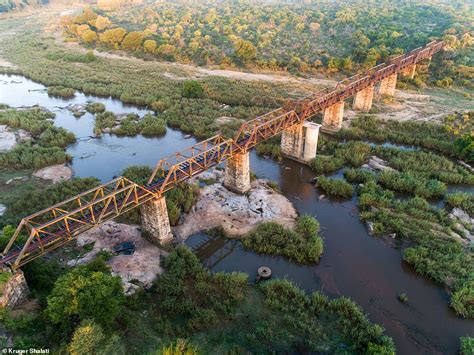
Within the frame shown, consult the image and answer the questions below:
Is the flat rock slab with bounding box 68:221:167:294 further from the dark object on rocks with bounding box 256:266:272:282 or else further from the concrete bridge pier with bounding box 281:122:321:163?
the concrete bridge pier with bounding box 281:122:321:163

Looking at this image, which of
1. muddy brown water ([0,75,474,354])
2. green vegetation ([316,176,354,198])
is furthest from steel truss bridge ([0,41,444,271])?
green vegetation ([316,176,354,198])

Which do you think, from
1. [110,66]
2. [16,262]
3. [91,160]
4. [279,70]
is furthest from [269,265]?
[110,66]

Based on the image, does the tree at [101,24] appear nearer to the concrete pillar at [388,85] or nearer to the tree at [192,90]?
the tree at [192,90]

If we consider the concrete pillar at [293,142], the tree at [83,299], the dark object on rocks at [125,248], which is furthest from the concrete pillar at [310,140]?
the tree at [83,299]

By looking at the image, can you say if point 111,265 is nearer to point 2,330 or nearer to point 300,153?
point 2,330

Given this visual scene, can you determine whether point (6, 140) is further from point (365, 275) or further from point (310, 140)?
point (365, 275)

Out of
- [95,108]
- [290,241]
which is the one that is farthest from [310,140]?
[95,108]
